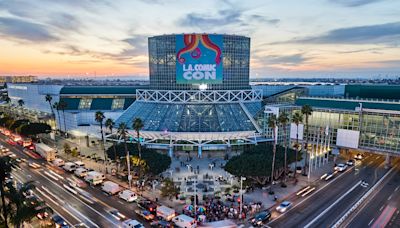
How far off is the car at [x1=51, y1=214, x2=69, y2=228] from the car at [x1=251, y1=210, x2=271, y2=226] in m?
30.0

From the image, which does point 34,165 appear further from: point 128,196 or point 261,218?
point 261,218

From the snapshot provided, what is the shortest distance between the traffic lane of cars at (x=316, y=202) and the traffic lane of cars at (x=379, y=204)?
531cm

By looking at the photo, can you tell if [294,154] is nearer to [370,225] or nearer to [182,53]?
[370,225]

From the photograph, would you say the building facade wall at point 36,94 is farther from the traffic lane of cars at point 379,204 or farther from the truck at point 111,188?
the traffic lane of cars at point 379,204

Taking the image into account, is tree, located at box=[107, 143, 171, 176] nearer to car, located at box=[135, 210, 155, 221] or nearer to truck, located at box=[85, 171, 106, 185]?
truck, located at box=[85, 171, 106, 185]

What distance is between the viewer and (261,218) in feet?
136

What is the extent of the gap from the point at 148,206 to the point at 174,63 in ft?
A: 189

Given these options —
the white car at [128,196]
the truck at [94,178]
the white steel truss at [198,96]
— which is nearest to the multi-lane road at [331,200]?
the white car at [128,196]

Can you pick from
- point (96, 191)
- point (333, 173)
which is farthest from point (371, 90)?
point (96, 191)

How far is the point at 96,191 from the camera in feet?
180

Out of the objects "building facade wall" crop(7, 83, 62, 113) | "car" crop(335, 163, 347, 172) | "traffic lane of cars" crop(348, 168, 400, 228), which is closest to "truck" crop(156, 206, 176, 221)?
"traffic lane of cars" crop(348, 168, 400, 228)

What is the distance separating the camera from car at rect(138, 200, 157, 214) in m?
45.3

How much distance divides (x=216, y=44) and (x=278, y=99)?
3225 centimetres

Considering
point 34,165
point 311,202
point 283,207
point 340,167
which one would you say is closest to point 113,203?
point 283,207
